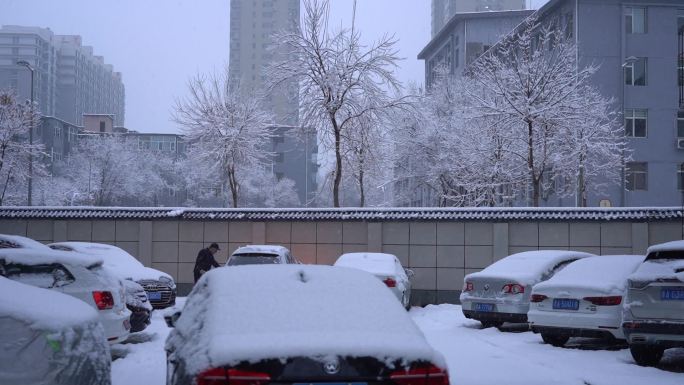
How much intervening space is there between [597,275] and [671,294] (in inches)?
111

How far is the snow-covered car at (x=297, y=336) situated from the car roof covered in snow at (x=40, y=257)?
4.79 metres

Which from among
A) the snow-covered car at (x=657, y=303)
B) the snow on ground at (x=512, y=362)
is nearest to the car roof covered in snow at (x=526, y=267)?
the snow on ground at (x=512, y=362)

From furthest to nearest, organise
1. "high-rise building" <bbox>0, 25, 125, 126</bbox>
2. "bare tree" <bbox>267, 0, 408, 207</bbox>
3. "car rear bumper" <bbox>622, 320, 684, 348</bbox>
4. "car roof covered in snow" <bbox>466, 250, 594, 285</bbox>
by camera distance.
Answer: "high-rise building" <bbox>0, 25, 125, 126</bbox>, "bare tree" <bbox>267, 0, 408, 207</bbox>, "car roof covered in snow" <bbox>466, 250, 594, 285</bbox>, "car rear bumper" <bbox>622, 320, 684, 348</bbox>

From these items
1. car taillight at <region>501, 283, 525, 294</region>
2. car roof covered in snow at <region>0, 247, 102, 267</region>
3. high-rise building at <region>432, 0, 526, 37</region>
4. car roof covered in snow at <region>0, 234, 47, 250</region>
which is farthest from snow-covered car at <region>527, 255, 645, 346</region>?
high-rise building at <region>432, 0, 526, 37</region>

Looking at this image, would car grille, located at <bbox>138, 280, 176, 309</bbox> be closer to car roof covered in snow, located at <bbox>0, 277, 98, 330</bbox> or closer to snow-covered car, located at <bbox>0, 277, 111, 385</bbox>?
car roof covered in snow, located at <bbox>0, 277, 98, 330</bbox>

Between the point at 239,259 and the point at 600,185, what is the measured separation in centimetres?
2549

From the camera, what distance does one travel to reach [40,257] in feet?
31.9

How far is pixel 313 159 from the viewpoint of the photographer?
9219 cm

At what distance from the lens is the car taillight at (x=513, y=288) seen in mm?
13852

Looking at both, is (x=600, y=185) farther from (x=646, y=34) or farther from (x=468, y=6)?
(x=468, y=6)

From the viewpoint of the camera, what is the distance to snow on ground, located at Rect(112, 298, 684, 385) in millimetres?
9016

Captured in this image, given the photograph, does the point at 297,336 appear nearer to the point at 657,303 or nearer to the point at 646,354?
the point at 657,303

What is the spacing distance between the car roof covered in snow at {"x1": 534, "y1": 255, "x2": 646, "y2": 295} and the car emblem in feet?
25.6

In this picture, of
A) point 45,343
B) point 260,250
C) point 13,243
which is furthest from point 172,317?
point 260,250
